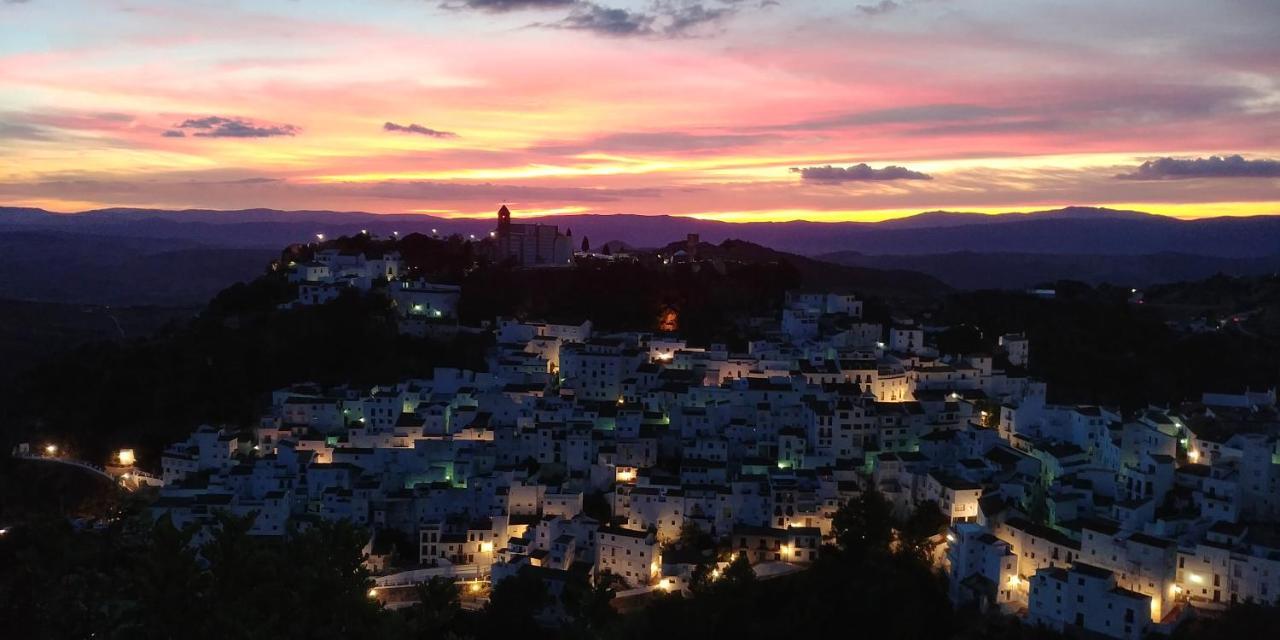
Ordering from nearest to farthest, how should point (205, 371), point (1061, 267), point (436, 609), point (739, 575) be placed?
point (436, 609) → point (739, 575) → point (205, 371) → point (1061, 267)

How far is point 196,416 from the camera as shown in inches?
1147

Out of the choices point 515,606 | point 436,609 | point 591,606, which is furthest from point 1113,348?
point 436,609

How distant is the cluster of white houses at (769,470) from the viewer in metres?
17.6

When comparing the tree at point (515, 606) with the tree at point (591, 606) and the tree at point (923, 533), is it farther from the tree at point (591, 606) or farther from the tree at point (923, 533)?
the tree at point (923, 533)

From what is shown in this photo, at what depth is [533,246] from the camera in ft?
141

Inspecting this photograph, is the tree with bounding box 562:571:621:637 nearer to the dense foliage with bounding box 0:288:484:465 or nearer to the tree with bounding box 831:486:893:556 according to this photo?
the tree with bounding box 831:486:893:556

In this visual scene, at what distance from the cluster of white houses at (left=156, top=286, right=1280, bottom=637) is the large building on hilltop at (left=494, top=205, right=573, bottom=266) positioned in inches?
567

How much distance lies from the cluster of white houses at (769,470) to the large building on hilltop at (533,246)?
1439cm

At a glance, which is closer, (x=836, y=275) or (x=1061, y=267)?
(x=836, y=275)

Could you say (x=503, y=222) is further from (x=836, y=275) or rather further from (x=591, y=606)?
(x=591, y=606)

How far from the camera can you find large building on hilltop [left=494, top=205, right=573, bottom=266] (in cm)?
4253

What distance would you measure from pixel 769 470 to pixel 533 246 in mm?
22851

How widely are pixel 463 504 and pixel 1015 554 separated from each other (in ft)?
39.5

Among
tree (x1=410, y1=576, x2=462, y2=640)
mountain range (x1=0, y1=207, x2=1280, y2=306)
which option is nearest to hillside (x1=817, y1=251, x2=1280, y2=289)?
mountain range (x1=0, y1=207, x2=1280, y2=306)
